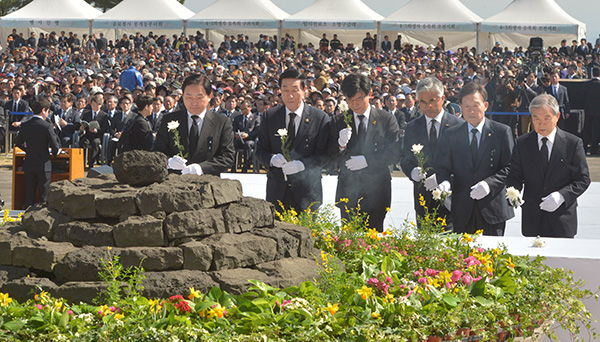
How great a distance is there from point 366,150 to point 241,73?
70.7 feet

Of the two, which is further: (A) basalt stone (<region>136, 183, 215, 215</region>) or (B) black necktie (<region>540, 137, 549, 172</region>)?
(B) black necktie (<region>540, 137, 549, 172</region>)

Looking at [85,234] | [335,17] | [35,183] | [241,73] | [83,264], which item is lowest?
[35,183]

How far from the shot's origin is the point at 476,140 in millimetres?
6781

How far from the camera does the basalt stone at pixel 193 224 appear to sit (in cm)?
474

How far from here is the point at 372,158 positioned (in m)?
7.20

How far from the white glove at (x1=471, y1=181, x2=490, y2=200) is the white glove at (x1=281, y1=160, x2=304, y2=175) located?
1372mm

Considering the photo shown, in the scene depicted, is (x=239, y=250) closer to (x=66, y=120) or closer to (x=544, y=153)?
(x=544, y=153)

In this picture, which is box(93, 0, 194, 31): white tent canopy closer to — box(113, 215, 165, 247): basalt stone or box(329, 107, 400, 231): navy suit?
box(329, 107, 400, 231): navy suit

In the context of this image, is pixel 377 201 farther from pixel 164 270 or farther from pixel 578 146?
pixel 164 270

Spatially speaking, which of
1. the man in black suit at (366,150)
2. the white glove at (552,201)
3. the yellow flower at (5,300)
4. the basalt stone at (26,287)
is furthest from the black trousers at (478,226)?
the yellow flower at (5,300)

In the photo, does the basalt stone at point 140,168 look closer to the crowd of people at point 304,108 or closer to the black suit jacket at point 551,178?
the crowd of people at point 304,108

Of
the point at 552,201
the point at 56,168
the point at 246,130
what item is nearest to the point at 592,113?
the point at 246,130

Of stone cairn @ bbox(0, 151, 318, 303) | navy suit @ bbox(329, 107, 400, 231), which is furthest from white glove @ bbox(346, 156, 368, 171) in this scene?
stone cairn @ bbox(0, 151, 318, 303)

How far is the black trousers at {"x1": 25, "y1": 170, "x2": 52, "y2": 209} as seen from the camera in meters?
11.8
